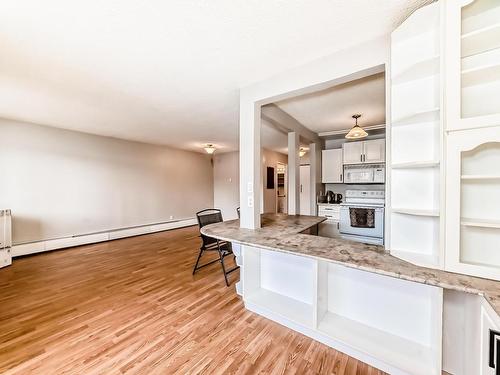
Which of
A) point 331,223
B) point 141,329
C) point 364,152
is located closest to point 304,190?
point 331,223

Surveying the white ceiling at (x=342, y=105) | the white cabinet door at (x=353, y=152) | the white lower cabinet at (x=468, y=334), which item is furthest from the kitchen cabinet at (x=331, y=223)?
the white lower cabinet at (x=468, y=334)

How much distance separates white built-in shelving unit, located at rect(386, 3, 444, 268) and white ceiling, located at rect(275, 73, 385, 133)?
89 cm

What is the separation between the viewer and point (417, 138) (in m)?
1.47

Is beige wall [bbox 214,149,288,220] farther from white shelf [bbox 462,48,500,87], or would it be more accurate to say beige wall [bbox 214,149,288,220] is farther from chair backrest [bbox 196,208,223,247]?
white shelf [bbox 462,48,500,87]

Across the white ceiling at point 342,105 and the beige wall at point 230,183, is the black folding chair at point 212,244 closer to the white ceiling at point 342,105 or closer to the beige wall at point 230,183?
the white ceiling at point 342,105

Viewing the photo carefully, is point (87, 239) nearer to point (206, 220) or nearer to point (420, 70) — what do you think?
point (206, 220)

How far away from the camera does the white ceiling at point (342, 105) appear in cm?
254

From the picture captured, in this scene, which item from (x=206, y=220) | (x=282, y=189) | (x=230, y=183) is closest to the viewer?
(x=206, y=220)

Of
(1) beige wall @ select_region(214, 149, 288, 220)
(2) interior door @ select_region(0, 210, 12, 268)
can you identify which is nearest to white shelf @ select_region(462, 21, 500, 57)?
(1) beige wall @ select_region(214, 149, 288, 220)

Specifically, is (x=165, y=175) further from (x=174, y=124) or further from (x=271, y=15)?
(x=271, y=15)

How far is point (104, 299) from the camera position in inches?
95.9

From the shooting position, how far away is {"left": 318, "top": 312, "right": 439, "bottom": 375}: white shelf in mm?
1396

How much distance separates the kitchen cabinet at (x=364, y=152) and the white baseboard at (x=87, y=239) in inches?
199

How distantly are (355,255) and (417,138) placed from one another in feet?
3.01
